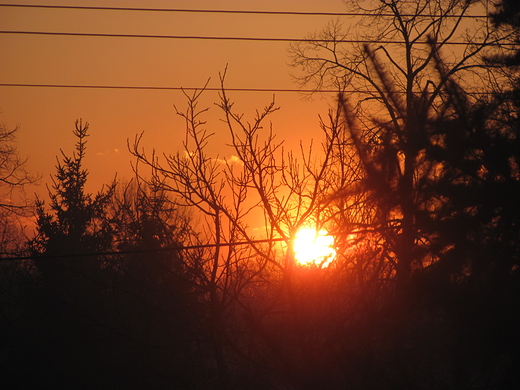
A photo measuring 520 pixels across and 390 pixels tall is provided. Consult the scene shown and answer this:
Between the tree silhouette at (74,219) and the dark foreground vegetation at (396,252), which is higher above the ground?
the tree silhouette at (74,219)

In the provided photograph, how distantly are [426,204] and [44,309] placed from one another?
13.8m

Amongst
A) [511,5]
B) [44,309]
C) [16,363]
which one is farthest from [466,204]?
[16,363]

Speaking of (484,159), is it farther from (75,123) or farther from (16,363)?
(75,123)

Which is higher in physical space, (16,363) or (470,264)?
(16,363)

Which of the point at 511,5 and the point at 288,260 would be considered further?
the point at 288,260

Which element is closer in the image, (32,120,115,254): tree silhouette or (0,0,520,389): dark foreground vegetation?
(0,0,520,389): dark foreground vegetation

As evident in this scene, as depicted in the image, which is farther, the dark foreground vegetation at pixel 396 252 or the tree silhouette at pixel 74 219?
the tree silhouette at pixel 74 219

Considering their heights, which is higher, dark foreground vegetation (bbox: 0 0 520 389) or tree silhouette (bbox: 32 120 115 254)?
tree silhouette (bbox: 32 120 115 254)

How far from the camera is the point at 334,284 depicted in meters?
7.74

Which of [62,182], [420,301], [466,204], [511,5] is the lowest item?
[420,301]

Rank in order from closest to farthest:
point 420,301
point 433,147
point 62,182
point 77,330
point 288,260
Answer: point 433,147
point 420,301
point 288,260
point 77,330
point 62,182

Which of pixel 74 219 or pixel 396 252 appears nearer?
pixel 396 252

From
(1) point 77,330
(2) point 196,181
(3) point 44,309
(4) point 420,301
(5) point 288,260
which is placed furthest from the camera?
(3) point 44,309

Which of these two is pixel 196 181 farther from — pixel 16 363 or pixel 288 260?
pixel 16 363
